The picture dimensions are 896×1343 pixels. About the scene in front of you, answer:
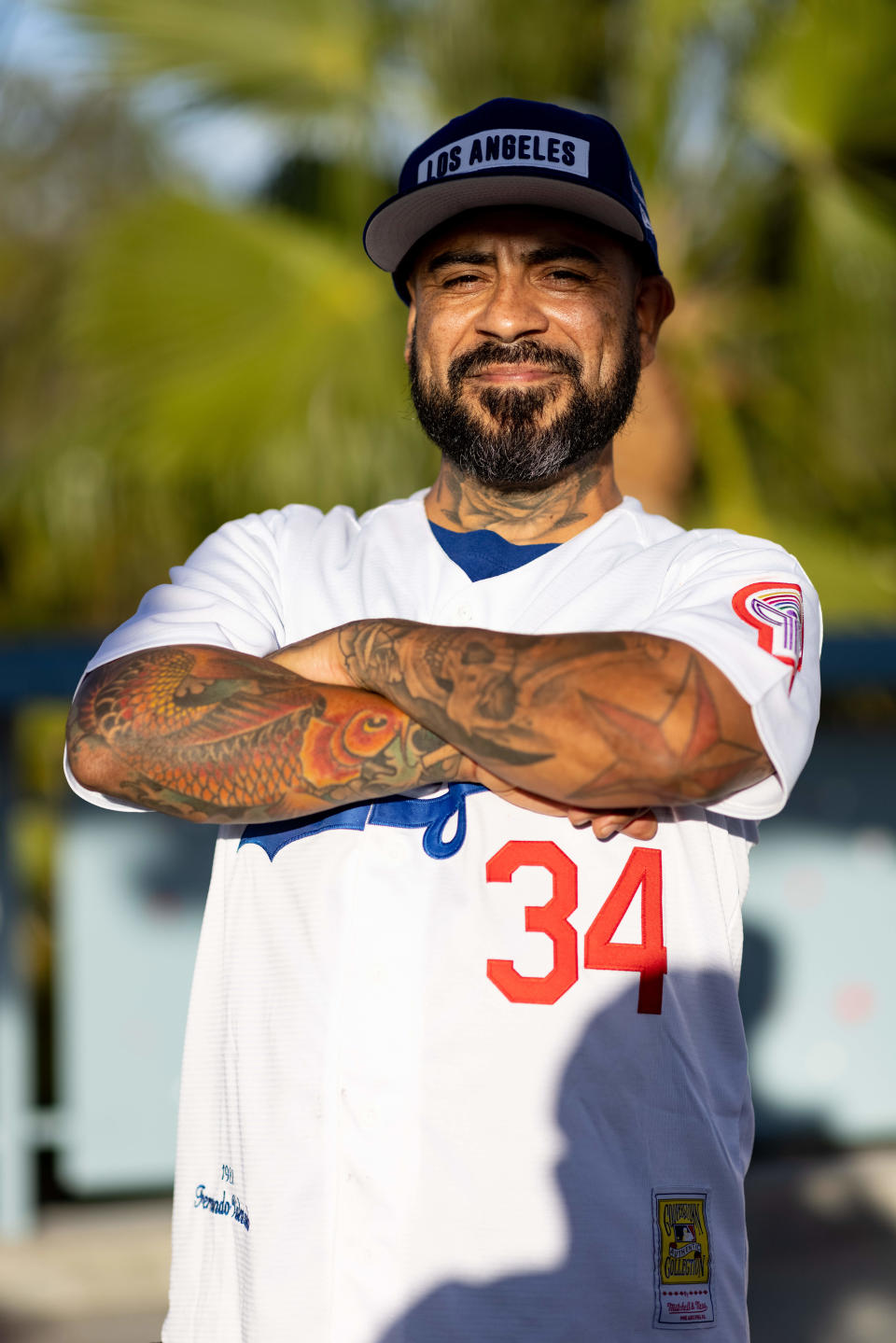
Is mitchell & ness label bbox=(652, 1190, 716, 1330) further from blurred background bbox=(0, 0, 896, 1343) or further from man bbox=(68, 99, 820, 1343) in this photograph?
blurred background bbox=(0, 0, 896, 1343)

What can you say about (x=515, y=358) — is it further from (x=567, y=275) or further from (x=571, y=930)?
(x=571, y=930)

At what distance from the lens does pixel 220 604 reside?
6.32 feet

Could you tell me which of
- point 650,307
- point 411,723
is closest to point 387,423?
point 650,307

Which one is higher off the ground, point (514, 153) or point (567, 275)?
point (514, 153)

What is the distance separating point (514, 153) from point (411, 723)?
801 mm

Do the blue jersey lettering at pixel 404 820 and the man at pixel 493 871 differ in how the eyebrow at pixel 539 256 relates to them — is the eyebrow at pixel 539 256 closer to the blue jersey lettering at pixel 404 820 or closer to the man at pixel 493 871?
the man at pixel 493 871

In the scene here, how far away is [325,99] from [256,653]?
4.47 meters

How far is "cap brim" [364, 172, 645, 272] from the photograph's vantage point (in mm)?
1885

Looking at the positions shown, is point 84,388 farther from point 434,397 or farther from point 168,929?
point 434,397

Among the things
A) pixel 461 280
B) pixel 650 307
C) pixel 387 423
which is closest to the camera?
pixel 461 280

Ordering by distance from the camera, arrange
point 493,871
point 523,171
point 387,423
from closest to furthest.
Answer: point 493,871 → point 523,171 → point 387,423

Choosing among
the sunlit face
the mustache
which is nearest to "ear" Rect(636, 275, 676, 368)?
the sunlit face

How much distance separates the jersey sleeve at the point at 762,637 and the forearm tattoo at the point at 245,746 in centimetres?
34

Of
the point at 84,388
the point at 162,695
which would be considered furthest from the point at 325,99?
the point at 162,695
